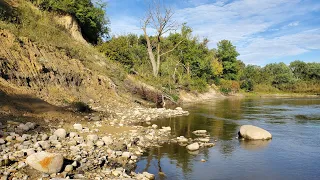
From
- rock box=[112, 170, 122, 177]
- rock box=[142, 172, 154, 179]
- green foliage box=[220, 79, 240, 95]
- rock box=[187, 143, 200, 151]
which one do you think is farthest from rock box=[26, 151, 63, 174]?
green foliage box=[220, 79, 240, 95]

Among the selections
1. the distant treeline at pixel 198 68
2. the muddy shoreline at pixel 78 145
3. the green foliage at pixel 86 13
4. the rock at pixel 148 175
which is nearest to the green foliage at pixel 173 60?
the distant treeline at pixel 198 68

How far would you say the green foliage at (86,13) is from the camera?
27594mm

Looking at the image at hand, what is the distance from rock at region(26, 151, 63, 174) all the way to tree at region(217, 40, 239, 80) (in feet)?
223

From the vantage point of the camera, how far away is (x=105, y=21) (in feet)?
122

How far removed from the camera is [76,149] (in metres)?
9.68

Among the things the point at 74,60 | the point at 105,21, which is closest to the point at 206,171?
the point at 74,60

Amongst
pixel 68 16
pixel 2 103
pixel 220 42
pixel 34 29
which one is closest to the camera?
pixel 2 103

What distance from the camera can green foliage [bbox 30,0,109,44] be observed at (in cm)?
2759

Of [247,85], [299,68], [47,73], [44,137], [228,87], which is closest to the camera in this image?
[44,137]

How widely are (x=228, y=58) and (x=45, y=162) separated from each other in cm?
7085

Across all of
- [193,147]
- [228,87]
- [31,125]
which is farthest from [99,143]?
[228,87]

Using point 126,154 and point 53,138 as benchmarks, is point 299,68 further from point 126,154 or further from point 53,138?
point 53,138

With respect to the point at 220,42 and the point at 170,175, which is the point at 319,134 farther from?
the point at 220,42

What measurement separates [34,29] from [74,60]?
11.9 ft
